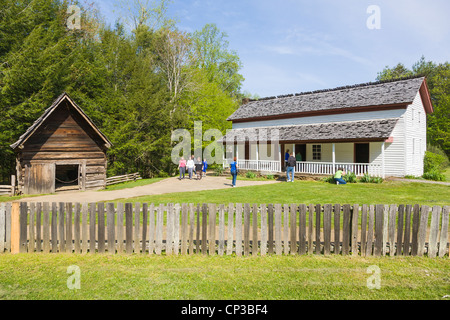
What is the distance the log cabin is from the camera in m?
18.6

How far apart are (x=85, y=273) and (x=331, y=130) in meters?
22.9

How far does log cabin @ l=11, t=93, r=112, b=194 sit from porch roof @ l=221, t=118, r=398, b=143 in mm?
13115

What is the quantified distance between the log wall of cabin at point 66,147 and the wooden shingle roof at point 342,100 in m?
16.0

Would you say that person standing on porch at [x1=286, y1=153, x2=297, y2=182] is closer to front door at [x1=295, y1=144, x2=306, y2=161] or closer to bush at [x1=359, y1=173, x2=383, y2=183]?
bush at [x1=359, y1=173, x2=383, y2=183]

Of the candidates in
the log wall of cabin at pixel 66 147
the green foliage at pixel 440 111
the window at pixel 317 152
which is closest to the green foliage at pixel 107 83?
the log wall of cabin at pixel 66 147

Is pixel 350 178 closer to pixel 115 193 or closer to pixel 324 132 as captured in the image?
pixel 324 132

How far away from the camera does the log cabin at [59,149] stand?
18594mm

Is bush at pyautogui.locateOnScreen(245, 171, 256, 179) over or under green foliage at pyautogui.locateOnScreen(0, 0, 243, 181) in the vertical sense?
under

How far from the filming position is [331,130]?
24.9 meters

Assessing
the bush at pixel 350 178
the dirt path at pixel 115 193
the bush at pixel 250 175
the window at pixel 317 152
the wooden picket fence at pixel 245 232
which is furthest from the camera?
the window at pixel 317 152

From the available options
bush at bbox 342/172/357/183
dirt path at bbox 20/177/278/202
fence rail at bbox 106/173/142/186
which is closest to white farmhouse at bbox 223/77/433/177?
bush at bbox 342/172/357/183

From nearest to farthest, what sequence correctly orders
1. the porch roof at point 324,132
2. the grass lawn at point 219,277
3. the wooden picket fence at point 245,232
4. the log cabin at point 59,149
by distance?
the grass lawn at point 219,277 → the wooden picket fence at point 245,232 → the log cabin at point 59,149 → the porch roof at point 324,132

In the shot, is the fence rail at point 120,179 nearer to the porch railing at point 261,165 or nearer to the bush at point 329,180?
the porch railing at point 261,165
